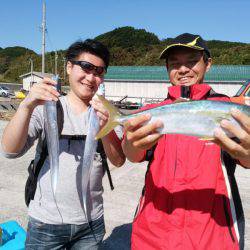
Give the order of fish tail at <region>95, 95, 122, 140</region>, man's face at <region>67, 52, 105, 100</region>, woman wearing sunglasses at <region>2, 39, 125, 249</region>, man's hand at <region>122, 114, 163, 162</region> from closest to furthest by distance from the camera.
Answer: man's hand at <region>122, 114, 163, 162</region>, fish tail at <region>95, 95, 122, 140</region>, woman wearing sunglasses at <region>2, 39, 125, 249</region>, man's face at <region>67, 52, 105, 100</region>

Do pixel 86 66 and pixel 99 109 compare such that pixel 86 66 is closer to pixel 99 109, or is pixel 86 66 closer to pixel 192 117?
pixel 99 109

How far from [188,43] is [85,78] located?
94 cm

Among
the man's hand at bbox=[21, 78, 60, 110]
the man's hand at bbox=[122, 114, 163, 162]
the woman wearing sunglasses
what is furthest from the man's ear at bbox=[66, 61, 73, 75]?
the man's hand at bbox=[122, 114, 163, 162]

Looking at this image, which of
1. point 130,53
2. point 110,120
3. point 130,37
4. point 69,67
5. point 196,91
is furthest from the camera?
point 130,37

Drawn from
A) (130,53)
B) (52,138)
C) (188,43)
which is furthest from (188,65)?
(130,53)

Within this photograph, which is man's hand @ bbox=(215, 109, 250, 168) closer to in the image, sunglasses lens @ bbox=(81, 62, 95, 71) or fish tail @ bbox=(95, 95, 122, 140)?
fish tail @ bbox=(95, 95, 122, 140)

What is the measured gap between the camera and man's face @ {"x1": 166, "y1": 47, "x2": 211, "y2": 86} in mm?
2693

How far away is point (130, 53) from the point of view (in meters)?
84.9

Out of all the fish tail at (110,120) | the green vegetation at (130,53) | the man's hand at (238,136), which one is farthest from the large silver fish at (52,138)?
the green vegetation at (130,53)

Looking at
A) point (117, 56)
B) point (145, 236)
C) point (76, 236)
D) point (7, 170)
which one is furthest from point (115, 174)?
point (117, 56)

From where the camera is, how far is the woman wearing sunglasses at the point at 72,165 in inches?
112

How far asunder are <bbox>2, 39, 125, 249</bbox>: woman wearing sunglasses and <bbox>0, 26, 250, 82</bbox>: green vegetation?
24.0m

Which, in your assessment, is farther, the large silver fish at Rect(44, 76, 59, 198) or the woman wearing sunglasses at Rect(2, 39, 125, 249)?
the woman wearing sunglasses at Rect(2, 39, 125, 249)

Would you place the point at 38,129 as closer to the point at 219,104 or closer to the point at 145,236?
the point at 145,236
